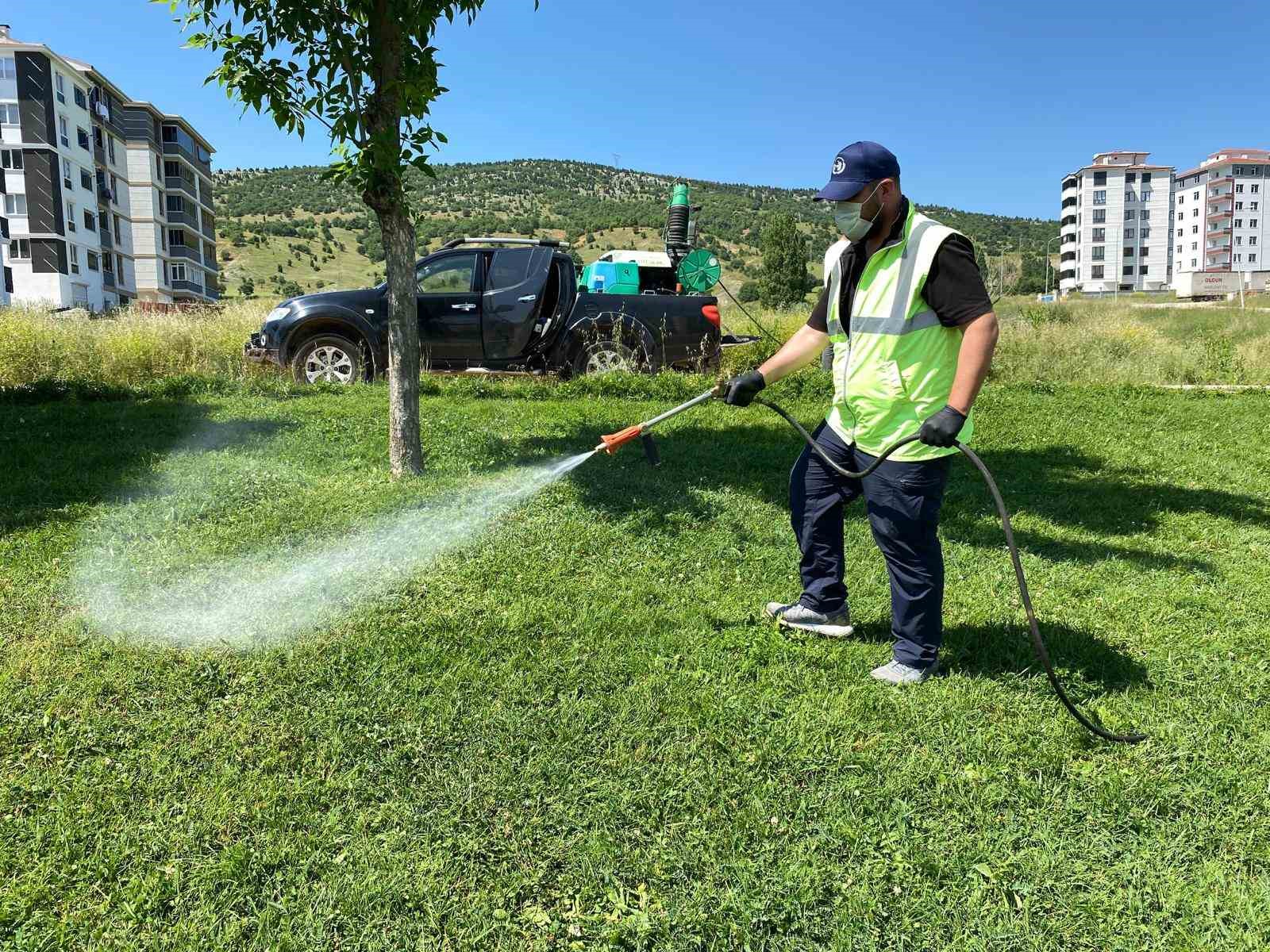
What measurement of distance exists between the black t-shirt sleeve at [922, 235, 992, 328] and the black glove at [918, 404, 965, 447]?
1.13ft

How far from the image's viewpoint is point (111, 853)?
2.44 metres

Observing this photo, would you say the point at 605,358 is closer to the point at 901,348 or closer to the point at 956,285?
the point at 901,348

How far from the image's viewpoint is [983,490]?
648cm

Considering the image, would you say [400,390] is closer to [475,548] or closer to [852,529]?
[475,548]

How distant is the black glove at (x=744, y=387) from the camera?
369 cm

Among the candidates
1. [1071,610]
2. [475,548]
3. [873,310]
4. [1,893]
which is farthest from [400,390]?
[1071,610]

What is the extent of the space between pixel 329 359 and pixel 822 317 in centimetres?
806

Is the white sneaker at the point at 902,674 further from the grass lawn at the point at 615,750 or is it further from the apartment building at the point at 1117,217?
the apartment building at the point at 1117,217

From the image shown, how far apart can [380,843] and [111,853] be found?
75cm

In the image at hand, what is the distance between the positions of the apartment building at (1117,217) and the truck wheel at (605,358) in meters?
99.5

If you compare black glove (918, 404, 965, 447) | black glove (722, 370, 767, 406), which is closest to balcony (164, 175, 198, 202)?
black glove (722, 370, 767, 406)

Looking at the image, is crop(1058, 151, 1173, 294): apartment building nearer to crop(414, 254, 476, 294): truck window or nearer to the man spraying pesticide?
crop(414, 254, 476, 294): truck window

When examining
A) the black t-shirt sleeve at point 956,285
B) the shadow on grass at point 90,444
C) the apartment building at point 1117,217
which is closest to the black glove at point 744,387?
the black t-shirt sleeve at point 956,285

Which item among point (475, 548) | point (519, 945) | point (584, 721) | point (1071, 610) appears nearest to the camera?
point (519, 945)
